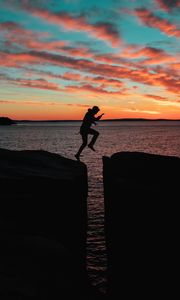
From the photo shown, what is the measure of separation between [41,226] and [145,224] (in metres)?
3.77

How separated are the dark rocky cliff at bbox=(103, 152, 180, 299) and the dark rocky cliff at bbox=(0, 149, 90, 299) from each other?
1673 millimetres

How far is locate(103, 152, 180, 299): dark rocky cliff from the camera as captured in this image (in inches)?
460

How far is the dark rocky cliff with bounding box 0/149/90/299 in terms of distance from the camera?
6961 mm

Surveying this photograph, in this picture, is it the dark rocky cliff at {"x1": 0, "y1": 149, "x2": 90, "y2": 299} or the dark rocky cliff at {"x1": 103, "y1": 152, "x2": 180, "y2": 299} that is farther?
the dark rocky cliff at {"x1": 103, "y1": 152, "x2": 180, "y2": 299}

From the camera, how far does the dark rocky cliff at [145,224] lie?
11695 mm

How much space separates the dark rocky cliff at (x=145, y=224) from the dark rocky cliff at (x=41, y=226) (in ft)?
5.49

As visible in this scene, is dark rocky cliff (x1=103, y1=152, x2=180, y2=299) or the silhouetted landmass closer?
the silhouetted landmass

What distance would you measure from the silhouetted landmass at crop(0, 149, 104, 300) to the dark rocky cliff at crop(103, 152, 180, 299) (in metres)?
1.71

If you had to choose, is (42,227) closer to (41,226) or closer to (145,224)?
(41,226)

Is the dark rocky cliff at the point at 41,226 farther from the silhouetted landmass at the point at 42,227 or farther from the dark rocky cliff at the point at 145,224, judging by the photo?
the dark rocky cliff at the point at 145,224

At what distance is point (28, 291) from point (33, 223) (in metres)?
5.97

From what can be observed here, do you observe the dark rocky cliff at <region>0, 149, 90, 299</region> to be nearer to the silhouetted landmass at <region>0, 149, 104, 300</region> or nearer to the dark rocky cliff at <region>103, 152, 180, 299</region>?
the silhouetted landmass at <region>0, 149, 104, 300</region>

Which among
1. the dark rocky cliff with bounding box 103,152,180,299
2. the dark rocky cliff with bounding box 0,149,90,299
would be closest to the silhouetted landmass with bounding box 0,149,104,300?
the dark rocky cliff with bounding box 0,149,90,299

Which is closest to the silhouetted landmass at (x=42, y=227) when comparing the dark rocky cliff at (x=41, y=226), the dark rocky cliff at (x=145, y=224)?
the dark rocky cliff at (x=41, y=226)
